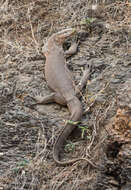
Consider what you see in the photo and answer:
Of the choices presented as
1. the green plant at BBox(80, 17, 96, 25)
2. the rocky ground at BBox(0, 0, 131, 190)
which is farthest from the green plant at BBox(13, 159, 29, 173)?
the green plant at BBox(80, 17, 96, 25)

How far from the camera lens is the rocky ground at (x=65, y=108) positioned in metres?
4.06

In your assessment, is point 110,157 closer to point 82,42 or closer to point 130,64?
point 130,64

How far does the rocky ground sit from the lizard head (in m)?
0.15

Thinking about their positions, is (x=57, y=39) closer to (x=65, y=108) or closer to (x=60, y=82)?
(x=60, y=82)

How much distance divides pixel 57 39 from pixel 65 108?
1.87 metres

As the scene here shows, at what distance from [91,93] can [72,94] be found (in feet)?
1.29

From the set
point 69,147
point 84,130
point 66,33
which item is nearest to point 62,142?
point 69,147

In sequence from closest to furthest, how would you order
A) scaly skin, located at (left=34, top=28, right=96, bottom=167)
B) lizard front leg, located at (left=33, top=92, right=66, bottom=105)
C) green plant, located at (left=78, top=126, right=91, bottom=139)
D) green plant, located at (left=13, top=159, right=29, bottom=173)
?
green plant, located at (left=13, top=159, right=29, bottom=173) < green plant, located at (left=78, top=126, right=91, bottom=139) < scaly skin, located at (left=34, top=28, right=96, bottom=167) < lizard front leg, located at (left=33, top=92, right=66, bottom=105)

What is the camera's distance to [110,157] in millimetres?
4039

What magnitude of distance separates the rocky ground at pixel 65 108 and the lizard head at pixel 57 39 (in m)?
0.15

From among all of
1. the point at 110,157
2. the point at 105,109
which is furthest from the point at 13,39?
the point at 110,157

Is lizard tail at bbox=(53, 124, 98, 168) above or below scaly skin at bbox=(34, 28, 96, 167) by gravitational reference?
below

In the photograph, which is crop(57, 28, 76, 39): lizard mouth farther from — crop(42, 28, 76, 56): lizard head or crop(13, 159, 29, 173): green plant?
crop(13, 159, 29, 173): green plant

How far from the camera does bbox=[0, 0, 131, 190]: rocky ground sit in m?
4.06
